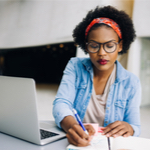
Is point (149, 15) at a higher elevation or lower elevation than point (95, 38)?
higher

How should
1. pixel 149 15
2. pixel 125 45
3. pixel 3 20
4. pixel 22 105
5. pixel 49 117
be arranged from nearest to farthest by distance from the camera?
Result: pixel 22 105 → pixel 125 45 → pixel 49 117 → pixel 149 15 → pixel 3 20

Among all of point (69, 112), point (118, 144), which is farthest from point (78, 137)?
point (69, 112)

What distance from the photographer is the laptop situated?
62 centimetres

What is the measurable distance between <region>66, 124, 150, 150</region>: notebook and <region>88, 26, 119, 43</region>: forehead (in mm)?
608

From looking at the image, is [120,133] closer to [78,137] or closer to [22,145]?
[78,137]

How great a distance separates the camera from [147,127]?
278cm

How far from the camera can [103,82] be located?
130 cm

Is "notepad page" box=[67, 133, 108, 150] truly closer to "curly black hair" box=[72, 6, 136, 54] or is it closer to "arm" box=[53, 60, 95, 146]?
"arm" box=[53, 60, 95, 146]

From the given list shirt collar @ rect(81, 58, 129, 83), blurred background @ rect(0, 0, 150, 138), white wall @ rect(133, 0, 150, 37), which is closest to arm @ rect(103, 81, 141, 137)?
shirt collar @ rect(81, 58, 129, 83)

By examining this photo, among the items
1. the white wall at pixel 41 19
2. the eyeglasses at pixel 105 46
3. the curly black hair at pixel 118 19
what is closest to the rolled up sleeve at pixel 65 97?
the eyeglasses at pixel 105 46

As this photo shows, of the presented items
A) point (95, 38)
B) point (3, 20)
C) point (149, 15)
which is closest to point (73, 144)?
point (95, 38)

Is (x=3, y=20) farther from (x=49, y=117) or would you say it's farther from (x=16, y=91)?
(x=16, y=91)

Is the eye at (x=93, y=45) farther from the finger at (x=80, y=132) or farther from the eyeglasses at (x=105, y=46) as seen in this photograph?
the finger at (x=80, y=132)

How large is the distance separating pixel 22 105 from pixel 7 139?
7.3 inches
